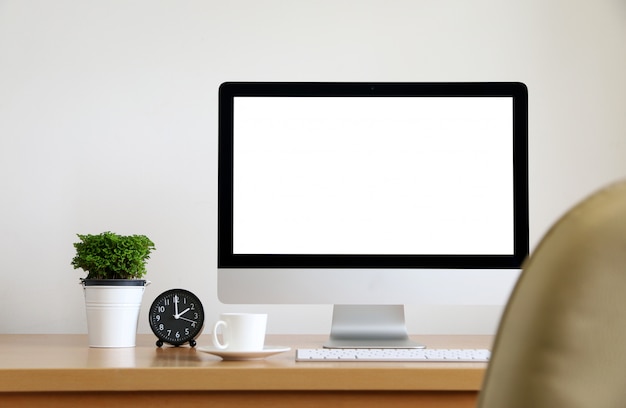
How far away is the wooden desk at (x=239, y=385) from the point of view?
3.45 feet

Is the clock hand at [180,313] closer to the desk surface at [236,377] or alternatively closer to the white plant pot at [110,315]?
the white plant pot at [110,315]

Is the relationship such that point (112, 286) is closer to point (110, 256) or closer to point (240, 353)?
point (110, 256)

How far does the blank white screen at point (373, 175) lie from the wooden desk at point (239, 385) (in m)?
0.35

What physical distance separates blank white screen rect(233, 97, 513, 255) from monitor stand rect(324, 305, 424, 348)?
0.13 metres

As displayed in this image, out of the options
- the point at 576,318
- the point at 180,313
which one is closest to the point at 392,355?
the point at 180,313

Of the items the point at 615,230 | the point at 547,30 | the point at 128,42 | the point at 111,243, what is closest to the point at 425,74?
the point at 547,30

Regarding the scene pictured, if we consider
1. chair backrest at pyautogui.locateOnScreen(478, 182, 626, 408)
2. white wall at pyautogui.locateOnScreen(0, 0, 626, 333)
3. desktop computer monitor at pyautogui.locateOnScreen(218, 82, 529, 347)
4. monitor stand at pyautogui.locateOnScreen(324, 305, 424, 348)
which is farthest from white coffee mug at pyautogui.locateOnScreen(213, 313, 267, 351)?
A: chair backrest at pyautogui.locateOnScreen(478, 182, 626, 408)

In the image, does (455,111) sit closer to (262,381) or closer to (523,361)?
(262,381)

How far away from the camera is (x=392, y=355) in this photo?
46.5 inches

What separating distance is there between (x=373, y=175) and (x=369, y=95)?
0.49ft

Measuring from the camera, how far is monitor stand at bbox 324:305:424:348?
1445mm

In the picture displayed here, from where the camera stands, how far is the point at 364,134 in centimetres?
142

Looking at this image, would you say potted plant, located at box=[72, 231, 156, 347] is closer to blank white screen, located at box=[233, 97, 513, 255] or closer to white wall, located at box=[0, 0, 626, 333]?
blank white screen, located at box=[233, 97, 513, 255]

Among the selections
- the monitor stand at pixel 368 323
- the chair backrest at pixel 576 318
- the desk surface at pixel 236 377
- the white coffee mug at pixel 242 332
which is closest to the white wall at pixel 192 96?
the monitor stand at pixel 368 323
